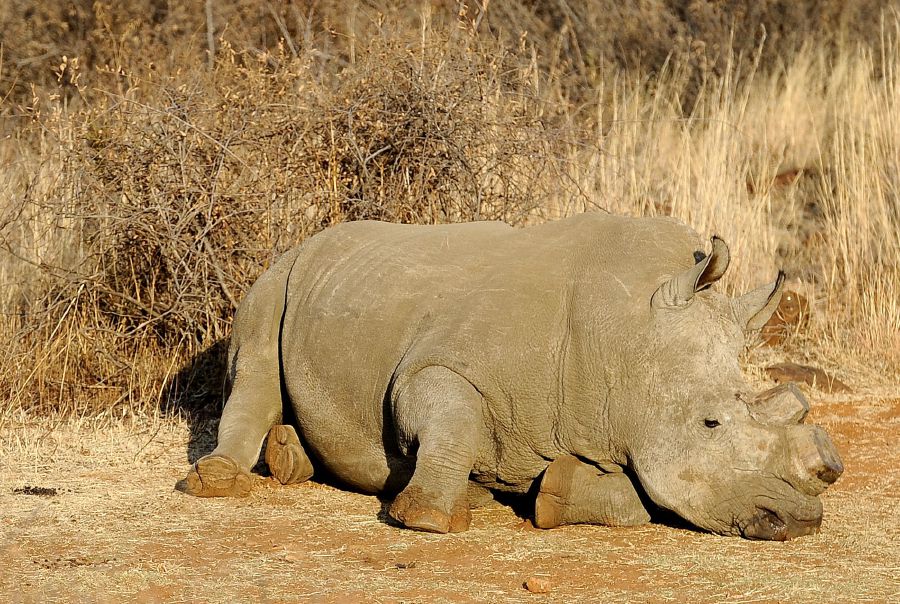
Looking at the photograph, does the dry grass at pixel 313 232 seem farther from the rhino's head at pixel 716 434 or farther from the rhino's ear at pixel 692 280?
the rhino's ear at pixel 692 280

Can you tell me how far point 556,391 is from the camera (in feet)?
15.6

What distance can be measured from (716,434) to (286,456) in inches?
79.5

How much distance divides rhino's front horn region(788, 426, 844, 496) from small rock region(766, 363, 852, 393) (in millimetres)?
3633

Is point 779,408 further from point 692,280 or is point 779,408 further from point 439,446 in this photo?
point 439,446

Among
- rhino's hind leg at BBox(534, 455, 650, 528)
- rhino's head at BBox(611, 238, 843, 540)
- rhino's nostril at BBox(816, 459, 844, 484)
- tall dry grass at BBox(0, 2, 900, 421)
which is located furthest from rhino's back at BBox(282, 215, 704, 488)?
tall dry grass at BBox(0, 2, 900, 421)

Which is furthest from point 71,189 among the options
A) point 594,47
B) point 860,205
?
point 594,47

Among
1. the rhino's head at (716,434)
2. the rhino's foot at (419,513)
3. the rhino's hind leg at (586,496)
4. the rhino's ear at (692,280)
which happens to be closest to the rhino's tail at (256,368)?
the rhino's foot at (419,513)

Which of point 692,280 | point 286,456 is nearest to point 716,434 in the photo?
point 692,280

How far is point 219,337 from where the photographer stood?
7395mm

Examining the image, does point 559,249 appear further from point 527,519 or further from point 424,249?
point 527,519

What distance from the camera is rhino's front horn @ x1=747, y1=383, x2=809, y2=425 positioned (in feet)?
14.6

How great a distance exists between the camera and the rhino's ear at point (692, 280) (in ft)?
14.7

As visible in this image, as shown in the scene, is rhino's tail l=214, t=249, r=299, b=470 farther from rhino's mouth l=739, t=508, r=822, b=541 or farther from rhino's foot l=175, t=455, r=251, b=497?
rhino's mouth l=739, t=508, r=822, b=541

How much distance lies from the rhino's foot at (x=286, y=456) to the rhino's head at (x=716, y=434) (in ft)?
5.45
